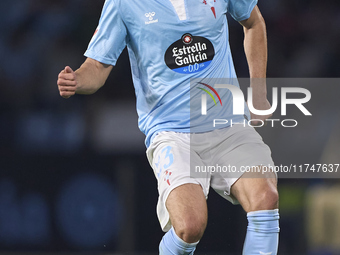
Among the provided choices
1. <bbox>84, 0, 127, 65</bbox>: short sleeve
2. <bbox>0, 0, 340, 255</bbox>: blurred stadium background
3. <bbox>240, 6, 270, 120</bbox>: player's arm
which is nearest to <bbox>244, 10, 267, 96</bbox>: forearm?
<bbox>240, 6, 270, 120</bbox>: player's arm

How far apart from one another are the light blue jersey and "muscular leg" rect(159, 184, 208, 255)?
0.35 meters

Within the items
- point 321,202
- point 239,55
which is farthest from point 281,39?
point 321,202

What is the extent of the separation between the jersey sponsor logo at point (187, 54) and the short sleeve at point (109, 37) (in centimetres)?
24

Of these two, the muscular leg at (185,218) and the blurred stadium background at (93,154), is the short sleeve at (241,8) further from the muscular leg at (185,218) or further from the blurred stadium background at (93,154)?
the blurred stadium background at (93,154)

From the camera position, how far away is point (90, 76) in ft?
7.96

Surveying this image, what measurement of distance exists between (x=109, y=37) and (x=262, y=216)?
1079mm

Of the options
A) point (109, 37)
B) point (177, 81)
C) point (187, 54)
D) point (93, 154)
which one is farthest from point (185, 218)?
point (93, 154)

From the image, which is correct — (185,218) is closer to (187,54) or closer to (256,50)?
(187,54)

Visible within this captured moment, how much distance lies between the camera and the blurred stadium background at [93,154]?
3.75 meters

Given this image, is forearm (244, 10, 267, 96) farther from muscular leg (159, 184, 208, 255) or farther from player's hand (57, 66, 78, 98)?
player's hand (57, 66, 78, 98)

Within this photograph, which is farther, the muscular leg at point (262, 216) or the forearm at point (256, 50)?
the forearm at point (256, 50)

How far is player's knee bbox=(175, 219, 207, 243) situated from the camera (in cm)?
216

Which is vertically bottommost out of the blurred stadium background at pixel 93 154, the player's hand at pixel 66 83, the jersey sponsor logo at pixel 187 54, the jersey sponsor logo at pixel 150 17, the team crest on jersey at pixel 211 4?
the blurred stadium background at pixel 93 154

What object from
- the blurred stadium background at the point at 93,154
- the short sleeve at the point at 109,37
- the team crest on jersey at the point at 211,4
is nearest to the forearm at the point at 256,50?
the team crest on jersey at the point at 211,4
